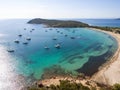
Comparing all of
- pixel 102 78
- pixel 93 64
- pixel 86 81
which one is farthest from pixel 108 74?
pixel 93 64

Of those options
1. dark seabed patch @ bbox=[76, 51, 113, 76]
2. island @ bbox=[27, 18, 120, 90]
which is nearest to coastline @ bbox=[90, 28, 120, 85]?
island @ bbox=[27, 18, 120, 90]

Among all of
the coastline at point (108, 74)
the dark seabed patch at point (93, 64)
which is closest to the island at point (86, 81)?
the coastline at point (108, 74)

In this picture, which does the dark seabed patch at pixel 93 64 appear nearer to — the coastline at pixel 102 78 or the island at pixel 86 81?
the coastline at pixel 102 78

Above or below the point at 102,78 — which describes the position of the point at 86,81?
above

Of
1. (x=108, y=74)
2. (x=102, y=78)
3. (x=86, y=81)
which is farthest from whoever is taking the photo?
(x=108, y=74)

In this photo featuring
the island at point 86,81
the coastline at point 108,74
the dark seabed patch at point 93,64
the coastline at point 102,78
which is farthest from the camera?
the dark seabed patch at point 93,64

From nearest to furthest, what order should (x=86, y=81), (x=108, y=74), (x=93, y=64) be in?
(x=86, y=81) → (x=108, y=74) → (x=93, y=64)

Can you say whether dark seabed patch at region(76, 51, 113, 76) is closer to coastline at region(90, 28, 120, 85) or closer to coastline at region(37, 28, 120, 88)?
coastline at region(37, 28, 120, 88)

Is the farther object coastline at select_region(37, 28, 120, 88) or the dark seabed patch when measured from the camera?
the dark seabed patch

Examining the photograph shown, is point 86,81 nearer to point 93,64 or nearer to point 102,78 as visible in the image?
point 102,78

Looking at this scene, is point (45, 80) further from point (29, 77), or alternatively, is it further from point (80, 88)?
point (80, 88)

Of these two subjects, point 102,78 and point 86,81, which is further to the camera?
point 102,78
